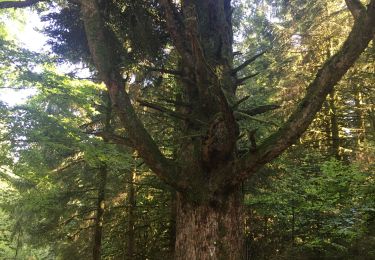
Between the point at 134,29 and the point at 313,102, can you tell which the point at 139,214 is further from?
the point at 313,102

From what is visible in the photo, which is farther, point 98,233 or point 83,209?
point 83,209

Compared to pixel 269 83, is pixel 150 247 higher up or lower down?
lower down

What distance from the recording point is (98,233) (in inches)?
372

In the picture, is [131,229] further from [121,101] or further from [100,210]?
[121,101]

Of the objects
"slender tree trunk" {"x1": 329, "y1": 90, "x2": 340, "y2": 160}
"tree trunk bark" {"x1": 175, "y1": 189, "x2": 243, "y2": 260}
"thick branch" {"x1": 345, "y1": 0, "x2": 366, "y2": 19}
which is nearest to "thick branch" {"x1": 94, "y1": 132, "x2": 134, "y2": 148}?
"tree trunk bark" {"x1": 175, "y1": 189, "x2": 243, "y2": 260}

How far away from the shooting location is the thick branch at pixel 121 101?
4953 mm

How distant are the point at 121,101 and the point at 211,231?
2271 mm

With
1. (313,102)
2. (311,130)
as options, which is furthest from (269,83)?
(313,102)

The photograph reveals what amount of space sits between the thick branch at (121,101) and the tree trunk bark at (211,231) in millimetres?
504

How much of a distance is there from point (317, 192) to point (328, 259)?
1.53m

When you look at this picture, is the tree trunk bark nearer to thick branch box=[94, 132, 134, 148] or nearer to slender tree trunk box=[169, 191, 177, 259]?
thick branch box=[94, 132, 134, 148]

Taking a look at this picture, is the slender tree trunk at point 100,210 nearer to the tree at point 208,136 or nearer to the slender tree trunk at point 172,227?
the slender tree trunk at point 172,227

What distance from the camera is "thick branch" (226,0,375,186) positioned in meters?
4.24

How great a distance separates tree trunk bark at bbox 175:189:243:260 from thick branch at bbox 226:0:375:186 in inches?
26.5
